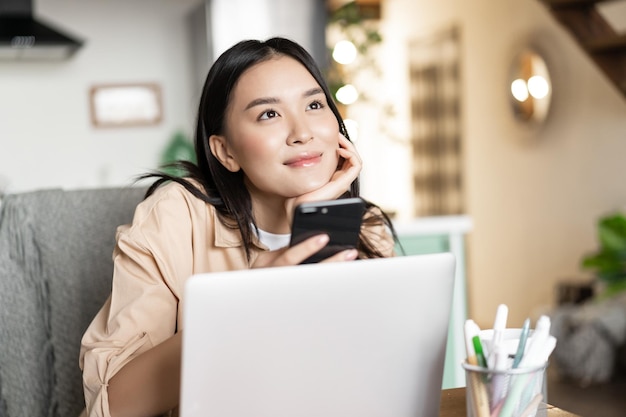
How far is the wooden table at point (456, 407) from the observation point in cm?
115

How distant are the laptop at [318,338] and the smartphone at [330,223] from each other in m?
0.18

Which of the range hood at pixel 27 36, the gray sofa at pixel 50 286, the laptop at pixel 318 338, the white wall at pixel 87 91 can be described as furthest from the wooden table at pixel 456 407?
the white wall at pixel 87 91

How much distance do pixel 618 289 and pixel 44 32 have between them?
375 centimetres

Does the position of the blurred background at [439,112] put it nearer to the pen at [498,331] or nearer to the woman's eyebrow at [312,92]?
the woman's eyebrow at [312,92]

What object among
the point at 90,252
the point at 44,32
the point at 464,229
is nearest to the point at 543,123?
the point at 464,229

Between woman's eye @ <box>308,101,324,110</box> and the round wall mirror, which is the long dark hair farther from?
the round wall mirror

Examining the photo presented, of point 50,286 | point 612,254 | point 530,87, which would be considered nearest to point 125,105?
point 530,87

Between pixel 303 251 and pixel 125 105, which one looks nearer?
pixel 303 251

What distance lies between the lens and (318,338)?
3.05 feet

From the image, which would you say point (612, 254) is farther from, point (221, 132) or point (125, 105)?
point (125, 105)

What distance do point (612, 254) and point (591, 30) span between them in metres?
1.10

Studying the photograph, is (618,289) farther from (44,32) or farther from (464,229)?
(44,32)

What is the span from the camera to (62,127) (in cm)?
618

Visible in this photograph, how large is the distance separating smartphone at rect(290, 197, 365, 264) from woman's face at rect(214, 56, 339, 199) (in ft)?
0.81
